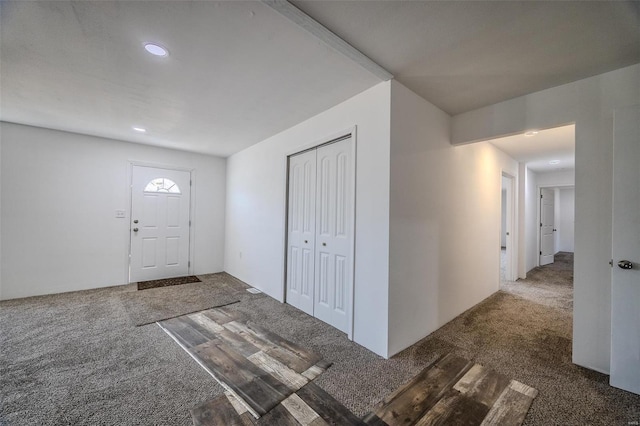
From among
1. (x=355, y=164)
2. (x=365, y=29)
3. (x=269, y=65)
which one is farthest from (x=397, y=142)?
(x=269, y=65)

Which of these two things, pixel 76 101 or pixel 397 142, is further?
pixel 76 101

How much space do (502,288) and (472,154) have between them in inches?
101

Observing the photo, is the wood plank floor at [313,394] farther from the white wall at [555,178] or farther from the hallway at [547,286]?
the white wall at [555,178]

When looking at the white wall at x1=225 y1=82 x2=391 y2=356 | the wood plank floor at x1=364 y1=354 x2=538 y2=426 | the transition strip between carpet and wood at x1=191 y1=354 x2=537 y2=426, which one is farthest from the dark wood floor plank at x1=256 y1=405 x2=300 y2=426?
the white wall at x1=225 y1=82 x2=391 y2=356

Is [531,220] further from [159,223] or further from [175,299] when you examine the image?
[159,223]

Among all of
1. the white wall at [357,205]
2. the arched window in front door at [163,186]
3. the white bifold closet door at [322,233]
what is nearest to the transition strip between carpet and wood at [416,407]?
the white wall at [357,205]

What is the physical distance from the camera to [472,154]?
3.40 m

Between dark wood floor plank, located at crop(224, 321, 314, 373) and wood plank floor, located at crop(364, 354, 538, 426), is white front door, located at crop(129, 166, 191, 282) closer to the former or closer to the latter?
dark wood floor plank, located at crop(224, 321, 314, 373)

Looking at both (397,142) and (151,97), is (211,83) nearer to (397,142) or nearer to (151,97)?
(151,97)

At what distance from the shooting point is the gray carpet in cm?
310

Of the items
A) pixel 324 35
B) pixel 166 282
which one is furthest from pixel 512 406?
pixel 166 282

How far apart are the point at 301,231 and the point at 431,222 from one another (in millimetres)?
1623

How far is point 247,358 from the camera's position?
7.21 ft

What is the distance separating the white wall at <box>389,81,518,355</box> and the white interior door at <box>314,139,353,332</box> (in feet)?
1.69
